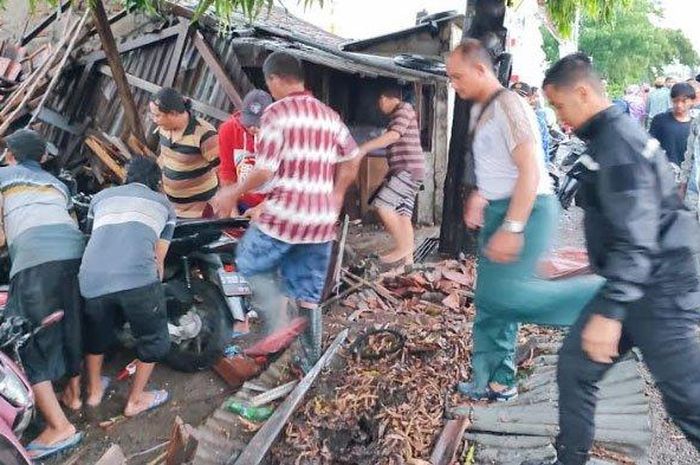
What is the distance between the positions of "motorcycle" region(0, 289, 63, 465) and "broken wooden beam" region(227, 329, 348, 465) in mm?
991

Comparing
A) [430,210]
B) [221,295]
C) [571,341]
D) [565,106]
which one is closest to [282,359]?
[221,295]

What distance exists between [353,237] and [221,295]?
171 inches

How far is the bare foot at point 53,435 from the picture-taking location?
3.75 meters

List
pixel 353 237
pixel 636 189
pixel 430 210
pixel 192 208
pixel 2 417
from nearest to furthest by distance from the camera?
pixel 636 189 → pixel 2 417 → pixel 192 208 → pixel 353 237 → pixel 430 210

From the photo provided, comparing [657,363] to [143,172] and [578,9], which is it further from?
[578,9]

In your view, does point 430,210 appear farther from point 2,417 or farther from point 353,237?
point 2,417

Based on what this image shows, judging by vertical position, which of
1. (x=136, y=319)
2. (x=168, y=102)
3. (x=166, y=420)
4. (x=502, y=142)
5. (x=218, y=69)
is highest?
(x=218, y=69)

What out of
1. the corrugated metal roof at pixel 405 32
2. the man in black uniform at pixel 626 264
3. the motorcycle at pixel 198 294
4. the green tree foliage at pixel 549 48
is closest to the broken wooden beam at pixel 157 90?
the corrugated metal roof at pixel 405 32

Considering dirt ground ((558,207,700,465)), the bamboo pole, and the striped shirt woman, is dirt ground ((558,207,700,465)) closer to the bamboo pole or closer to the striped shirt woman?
the striped shirt woman

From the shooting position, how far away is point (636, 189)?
8.05 ft

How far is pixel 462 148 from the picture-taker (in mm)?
6891

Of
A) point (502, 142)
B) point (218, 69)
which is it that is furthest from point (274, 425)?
point (218, 69)

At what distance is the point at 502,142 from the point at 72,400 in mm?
3140

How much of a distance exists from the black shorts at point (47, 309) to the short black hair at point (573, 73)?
288cm
